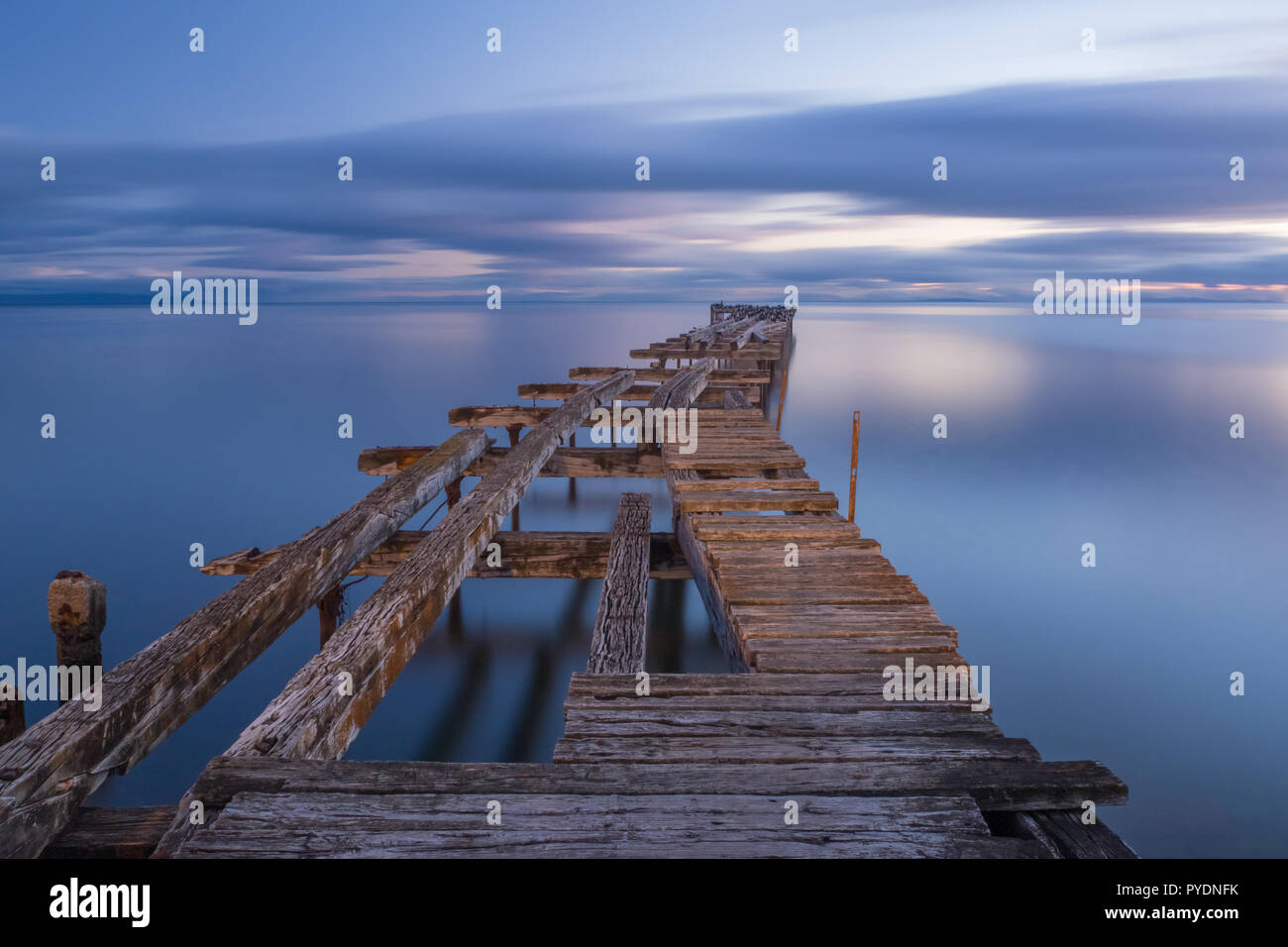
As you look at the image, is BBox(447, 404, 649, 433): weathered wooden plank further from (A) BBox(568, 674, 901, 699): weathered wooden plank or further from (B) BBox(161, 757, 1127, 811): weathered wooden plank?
(B) BBox(161, 757, 1127, 811): weathered wooden plank

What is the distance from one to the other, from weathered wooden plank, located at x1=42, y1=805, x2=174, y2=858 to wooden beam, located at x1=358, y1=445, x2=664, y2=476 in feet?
22.1

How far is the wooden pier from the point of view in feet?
8.11

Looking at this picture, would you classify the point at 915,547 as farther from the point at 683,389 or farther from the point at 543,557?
the point at 543,557

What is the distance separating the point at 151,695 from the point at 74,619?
1.07 meters

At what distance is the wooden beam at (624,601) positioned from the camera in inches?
181

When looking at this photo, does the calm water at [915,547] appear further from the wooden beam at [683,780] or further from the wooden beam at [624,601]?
the wooden beam at [683,780]

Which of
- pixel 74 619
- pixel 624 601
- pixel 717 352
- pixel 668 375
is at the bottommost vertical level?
pixel 624 601

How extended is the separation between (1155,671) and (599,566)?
Result: 6283 mm

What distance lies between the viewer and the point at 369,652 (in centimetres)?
370

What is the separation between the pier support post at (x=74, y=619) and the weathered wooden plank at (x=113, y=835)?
1.30 metres

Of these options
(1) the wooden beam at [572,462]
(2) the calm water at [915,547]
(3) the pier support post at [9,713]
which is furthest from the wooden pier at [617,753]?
(1) the wooden beam at [572,462]

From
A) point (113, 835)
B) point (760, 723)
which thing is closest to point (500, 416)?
point (760, 723)

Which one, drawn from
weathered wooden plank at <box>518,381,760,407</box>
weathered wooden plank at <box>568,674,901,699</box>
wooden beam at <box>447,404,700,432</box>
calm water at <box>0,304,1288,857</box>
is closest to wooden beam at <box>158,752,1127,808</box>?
weathered wooden plank at <box>568,674,901,699</box>
